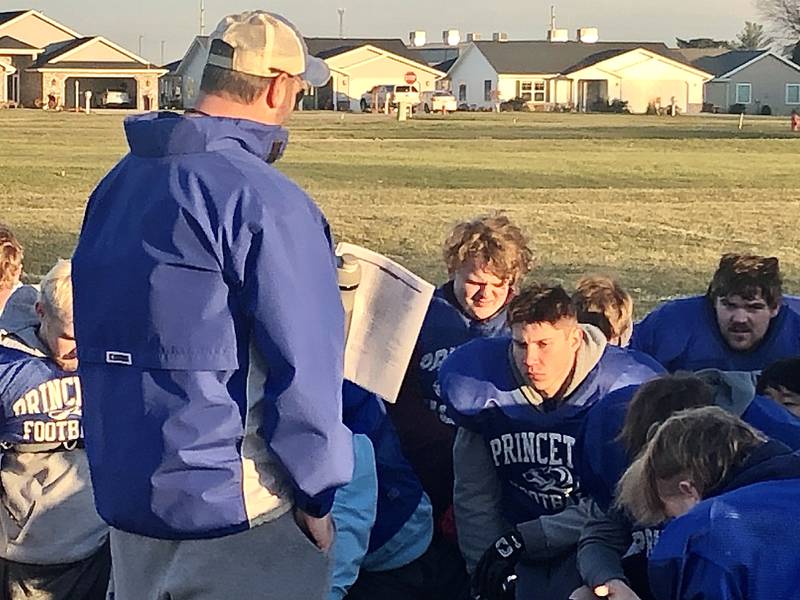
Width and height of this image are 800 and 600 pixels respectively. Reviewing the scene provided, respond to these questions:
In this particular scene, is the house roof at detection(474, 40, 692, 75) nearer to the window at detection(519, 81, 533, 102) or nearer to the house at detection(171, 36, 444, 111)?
the window at detection(519, 81, 533, 102)

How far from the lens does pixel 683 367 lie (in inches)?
201

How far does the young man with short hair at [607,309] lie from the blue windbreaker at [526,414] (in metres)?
0.64

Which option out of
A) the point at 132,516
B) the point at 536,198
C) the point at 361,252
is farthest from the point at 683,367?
the point at 536,198

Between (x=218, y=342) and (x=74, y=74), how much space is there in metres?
77.1

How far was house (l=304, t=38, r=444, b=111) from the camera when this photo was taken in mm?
82000

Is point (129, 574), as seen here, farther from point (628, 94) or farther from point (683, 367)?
point (628, 94)

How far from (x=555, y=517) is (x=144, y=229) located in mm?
1801

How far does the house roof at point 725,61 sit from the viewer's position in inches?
3410

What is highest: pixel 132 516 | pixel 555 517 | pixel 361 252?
pixel 361 252

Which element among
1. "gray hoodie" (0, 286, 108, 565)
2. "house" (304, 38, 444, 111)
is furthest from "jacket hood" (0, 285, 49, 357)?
"house" (304, 38, 444, 111)

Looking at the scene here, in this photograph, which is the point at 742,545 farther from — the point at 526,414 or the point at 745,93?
the point at 745,93

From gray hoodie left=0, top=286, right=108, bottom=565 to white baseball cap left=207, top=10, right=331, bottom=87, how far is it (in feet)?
5.22

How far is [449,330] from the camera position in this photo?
5.05 meters

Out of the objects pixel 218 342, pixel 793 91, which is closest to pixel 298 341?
pixel 218 342
